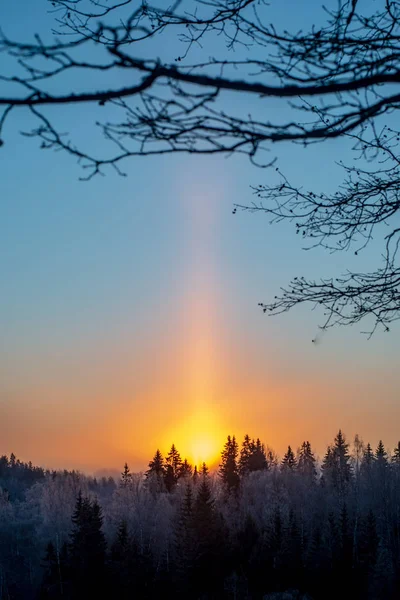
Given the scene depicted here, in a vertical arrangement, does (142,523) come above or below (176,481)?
below

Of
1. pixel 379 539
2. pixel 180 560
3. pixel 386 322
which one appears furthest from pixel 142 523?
pixel 386 322

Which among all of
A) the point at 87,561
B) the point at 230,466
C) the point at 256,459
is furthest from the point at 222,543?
the point at 256,459

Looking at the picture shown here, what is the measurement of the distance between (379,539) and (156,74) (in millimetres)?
36124

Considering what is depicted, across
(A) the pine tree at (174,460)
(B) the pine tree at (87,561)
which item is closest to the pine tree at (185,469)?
(A) the pine tree at (174,460)

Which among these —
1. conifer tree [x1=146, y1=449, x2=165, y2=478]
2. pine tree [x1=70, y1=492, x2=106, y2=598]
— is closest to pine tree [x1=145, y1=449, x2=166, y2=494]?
conifer tree [x1=146, y1=449, x2=165, y2=478]

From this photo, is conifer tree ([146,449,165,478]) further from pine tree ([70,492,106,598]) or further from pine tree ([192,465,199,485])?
pine tree ([70,492,106,598])

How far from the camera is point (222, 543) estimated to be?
3388 cm

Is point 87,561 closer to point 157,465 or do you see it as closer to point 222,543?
point 222,543

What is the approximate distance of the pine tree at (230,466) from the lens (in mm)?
55353

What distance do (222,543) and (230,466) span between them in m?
23.9

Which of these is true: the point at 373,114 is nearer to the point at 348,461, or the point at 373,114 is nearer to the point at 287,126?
the point at 287,126

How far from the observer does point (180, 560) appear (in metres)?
30.1

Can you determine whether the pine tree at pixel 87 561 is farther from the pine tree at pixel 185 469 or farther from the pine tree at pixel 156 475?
the pine tree at pixel 185 469

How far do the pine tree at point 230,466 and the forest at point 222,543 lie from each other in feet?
0.64
